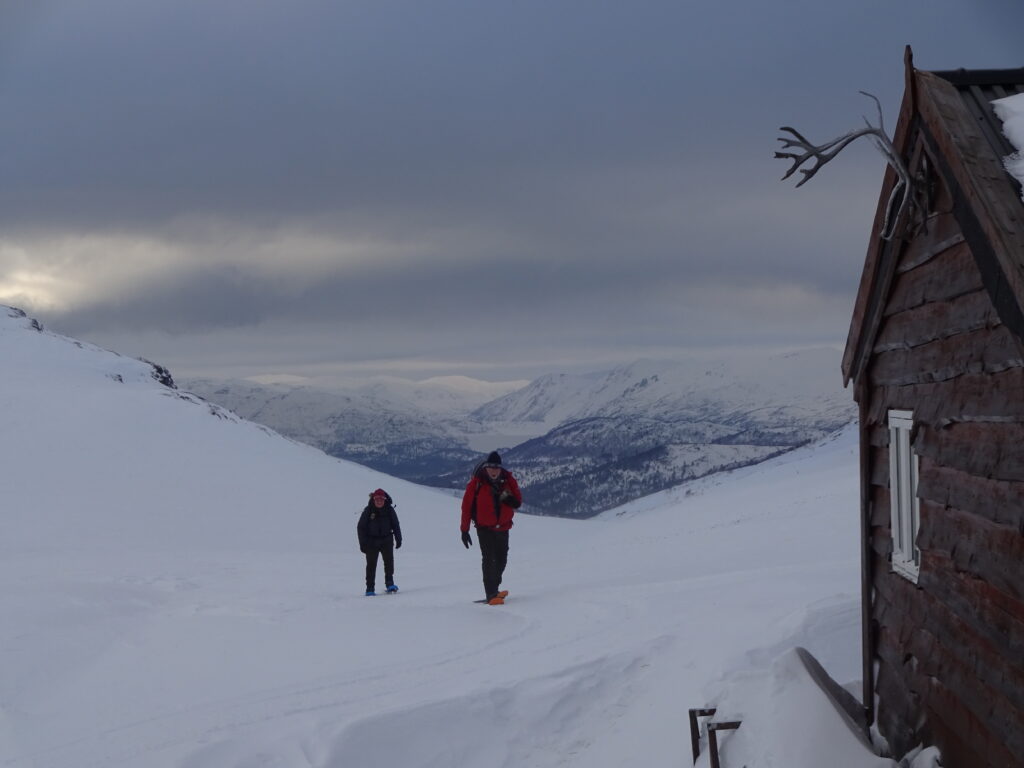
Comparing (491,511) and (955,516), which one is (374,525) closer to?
(491,511)

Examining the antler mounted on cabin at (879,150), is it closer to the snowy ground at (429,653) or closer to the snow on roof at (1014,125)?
the snow on roof at (1014,125)

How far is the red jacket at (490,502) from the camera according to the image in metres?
13.1

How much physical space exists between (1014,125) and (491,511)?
9.07 metres

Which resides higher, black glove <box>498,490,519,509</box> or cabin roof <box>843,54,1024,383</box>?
cabin roof <box>843,54,1024,383</box>

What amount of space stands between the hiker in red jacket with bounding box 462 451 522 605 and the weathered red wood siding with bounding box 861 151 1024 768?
6.70 meters

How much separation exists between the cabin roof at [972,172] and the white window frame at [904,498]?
975 mm

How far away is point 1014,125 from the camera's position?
17.6 ft

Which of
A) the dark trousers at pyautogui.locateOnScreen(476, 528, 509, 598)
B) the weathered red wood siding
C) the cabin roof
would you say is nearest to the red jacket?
the dark trousers at pyautogui.locateOnScreen(476, 528, 509, 598)

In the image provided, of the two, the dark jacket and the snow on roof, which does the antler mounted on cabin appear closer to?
the snow on roof

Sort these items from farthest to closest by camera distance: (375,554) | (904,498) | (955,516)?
(375,554), (904,498), (955,516)

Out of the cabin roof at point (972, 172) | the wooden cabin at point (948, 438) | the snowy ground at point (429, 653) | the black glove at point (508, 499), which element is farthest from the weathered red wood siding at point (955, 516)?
the black glove at point (508, 499)

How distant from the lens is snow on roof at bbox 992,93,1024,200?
5012 millimetres

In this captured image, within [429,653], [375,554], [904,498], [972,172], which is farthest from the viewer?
[375,554]

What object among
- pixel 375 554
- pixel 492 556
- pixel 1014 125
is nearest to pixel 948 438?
pixel 1014 125
